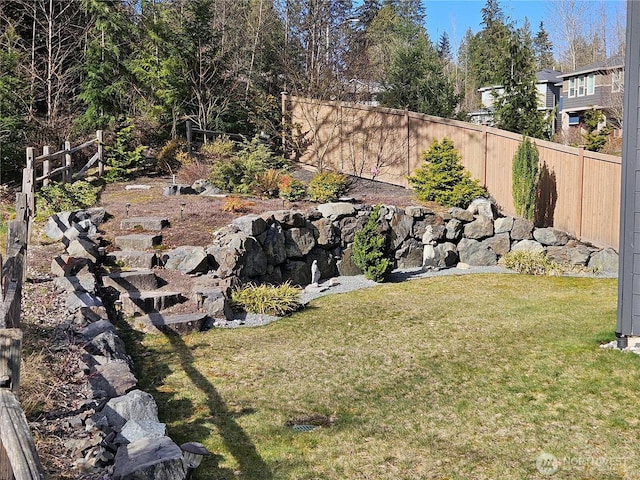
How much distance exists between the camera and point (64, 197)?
38.4 feet

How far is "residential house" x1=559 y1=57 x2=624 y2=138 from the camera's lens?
1126 inches

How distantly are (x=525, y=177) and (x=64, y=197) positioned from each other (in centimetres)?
880

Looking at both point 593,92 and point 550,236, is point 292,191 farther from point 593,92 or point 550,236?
point 593,92

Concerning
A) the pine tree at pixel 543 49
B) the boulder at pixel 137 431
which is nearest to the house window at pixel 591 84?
the pine tree at pixel 543 49

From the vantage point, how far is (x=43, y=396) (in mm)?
4230

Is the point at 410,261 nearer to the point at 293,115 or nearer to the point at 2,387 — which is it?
the point at 293,115

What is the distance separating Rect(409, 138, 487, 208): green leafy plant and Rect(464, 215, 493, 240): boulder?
806 millimetres

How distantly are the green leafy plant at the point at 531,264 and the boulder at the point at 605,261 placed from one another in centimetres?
67

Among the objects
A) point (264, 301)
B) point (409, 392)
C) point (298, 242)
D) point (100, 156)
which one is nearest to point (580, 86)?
point (100, 156)

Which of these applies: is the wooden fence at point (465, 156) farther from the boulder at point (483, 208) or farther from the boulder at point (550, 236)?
the boulder at point (483, 208)

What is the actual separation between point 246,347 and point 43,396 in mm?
2639

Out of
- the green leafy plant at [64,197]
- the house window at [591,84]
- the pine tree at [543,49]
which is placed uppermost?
the pine tree at [543,49]

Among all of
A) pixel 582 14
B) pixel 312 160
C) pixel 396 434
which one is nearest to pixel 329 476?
pixel 396 434

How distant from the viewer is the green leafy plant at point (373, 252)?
10172 millimetres
